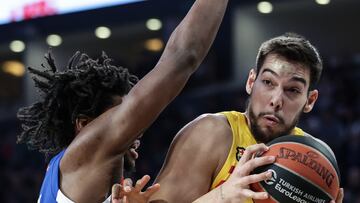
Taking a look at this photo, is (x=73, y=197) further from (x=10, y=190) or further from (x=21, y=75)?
(x=21, y=75)

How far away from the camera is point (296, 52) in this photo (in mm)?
3438

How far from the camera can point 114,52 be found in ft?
49.7

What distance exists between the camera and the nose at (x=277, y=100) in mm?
3334

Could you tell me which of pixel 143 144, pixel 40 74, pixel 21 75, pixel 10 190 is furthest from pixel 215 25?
pixel 21 75

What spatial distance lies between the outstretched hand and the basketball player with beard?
0.14 meters

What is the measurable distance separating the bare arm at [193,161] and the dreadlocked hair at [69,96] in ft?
1.45

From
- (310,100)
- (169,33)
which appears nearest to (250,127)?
(310,100)

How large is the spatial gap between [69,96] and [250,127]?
918 millimetres

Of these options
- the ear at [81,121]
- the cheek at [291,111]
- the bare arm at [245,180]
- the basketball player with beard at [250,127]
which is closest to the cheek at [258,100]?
the basketball player with beard at [250,127]

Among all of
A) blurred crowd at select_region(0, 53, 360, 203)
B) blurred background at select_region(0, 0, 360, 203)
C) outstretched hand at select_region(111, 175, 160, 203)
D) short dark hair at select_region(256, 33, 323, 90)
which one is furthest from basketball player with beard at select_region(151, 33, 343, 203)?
blurred background at select_region(0, 0, 360, 203)

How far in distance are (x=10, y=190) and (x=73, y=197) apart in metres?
8.99

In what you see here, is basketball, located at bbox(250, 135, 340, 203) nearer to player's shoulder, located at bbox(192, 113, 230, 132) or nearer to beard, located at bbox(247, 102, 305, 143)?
beard, located at bbox(247, 102, 305, 143)

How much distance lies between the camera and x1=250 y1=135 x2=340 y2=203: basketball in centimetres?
294

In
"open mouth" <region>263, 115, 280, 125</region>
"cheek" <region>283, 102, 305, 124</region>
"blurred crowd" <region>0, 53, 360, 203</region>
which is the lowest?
"open mouth" <region>263, 115, 280, 125</region>
